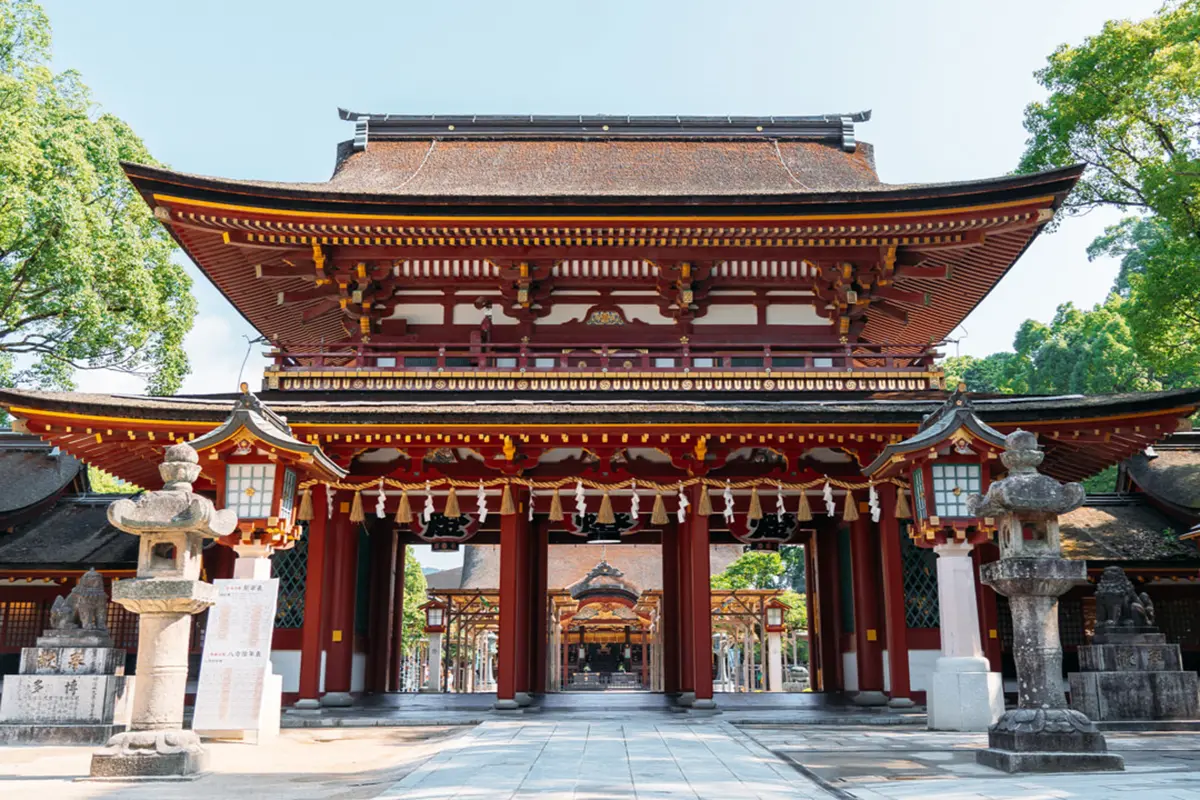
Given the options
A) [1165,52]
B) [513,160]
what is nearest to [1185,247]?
[1165,52]

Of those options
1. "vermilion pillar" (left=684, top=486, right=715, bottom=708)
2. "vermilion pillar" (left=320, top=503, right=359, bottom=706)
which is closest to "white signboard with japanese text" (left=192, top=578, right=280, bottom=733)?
"vermilion pillar" (left=320, top=503, right=359, bottom=706)

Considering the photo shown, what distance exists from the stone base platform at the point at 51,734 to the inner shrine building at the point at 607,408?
2.69 meters

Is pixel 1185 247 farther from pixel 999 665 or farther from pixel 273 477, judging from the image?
pixel 273 477

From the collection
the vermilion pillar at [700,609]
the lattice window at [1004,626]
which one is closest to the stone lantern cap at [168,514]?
the vermilion pillar at [700,609]

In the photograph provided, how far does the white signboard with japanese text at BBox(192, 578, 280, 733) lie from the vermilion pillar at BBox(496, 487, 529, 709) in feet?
11.9

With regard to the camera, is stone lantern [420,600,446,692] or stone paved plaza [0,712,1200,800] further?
stone lantern [420,600,446,692]

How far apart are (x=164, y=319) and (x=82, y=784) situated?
18623 millimetres

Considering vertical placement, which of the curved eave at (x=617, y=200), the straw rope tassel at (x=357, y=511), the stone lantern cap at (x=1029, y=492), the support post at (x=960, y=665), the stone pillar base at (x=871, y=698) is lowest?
the stone pillar base at (x=871, y=698)

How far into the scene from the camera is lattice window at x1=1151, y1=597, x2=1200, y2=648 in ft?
51.7

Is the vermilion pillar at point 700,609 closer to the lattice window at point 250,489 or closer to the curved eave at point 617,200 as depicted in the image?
the curved eave at point 617,200

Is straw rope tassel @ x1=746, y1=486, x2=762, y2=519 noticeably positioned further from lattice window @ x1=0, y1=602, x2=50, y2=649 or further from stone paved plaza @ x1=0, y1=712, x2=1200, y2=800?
lattice window @ x1=0, y1=602, x2=50, y2=649

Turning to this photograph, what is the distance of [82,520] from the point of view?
1645 centimetres

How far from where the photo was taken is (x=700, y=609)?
13.7 meters

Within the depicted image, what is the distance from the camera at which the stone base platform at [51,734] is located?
1100cm
